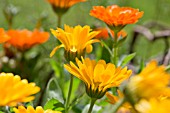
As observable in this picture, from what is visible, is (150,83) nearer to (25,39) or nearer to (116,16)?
(116,16)

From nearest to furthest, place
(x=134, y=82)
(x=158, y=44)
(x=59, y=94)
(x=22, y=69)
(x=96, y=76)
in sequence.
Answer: (x=134, y=82), (x=96, y=76), (x=59, y=94), (x=22, y=69), (x=158, y=44)

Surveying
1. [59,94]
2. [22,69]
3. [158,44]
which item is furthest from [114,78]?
[158,44]

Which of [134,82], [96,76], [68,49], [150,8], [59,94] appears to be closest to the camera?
[134,82]

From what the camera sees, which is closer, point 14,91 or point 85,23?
point 14,91

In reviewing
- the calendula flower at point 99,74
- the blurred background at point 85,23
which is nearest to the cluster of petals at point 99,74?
the calendula flower at point 99,74

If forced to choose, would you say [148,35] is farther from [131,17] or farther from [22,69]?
[131,17]

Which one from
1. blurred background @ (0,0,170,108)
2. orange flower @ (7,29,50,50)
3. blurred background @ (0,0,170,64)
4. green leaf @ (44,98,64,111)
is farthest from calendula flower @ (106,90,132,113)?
blurred background @ (0,0,170,64)

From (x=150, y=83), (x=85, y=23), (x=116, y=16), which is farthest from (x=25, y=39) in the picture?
(x=150, y=83)
